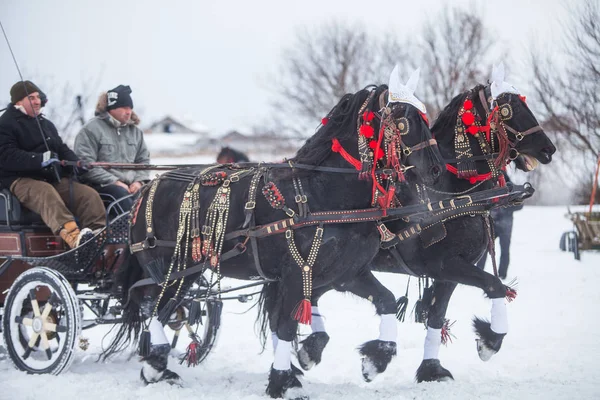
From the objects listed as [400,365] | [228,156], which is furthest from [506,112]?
[228,156]

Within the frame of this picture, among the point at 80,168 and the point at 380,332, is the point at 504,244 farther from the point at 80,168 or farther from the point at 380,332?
the point at 80,168

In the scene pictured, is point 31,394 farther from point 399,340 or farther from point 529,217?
Answer: point 529,217

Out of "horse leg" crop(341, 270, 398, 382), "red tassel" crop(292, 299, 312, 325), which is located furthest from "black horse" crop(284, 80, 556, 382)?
"red tassel" crop(292, 299, 312, 325)

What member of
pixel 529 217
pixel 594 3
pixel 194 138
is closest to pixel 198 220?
pixel 594 3

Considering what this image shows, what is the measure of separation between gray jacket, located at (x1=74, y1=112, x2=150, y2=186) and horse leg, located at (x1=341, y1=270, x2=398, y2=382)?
2.98 meters

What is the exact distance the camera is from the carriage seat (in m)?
6.90

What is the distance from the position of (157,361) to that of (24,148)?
2.57m

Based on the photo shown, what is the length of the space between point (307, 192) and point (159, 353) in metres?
2.06

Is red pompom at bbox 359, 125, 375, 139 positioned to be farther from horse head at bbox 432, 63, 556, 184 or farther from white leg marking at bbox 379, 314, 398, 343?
white leg marking at bbox 379, 314, 398, 343

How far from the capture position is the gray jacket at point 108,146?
7461 mm

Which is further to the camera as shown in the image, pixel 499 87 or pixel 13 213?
pixel 13 213

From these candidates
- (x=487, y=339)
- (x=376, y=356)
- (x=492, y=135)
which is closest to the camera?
(x=376, y=356)

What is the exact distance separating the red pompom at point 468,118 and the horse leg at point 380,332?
166 centimetres

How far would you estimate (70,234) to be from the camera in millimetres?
6707
